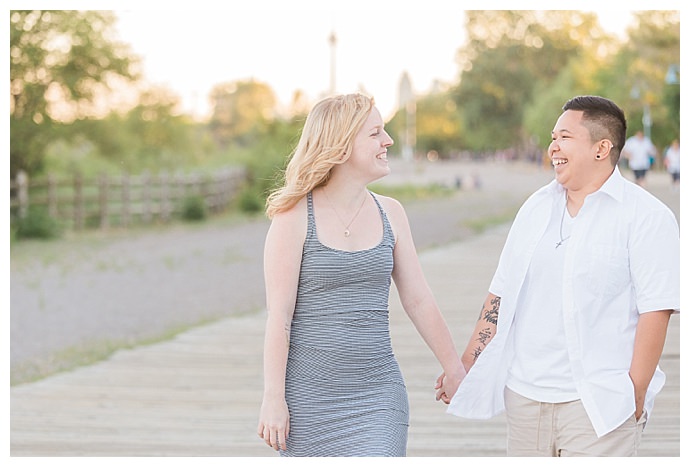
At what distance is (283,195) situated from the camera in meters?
2.62

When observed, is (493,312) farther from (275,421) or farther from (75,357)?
(75,357)

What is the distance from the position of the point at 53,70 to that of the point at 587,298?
65.9 feet

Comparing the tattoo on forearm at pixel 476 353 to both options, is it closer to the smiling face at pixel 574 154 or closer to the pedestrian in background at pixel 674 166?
the smiling face at pixel 574 154

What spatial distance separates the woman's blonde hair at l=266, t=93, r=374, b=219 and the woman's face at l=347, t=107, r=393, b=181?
0.06 feet

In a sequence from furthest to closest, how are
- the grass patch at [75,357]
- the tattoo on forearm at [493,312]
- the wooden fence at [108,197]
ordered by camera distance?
the wooden fence at [108,197] → the grass patch at [75,357] → the tattoo on forearm at [493,312]

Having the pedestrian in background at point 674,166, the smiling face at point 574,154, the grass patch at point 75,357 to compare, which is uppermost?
the smiling face at point 574,154

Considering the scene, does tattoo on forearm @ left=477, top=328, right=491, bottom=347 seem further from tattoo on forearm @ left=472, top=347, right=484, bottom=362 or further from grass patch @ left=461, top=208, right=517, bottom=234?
grass patch @ left=461, top=208, right=517, bottom=234

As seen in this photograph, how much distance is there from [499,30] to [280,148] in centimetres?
3719

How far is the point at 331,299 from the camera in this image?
262cm

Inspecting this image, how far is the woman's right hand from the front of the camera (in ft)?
8.54

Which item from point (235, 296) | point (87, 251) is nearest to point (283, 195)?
point (235, 296)

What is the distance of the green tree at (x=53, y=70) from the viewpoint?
21125mm

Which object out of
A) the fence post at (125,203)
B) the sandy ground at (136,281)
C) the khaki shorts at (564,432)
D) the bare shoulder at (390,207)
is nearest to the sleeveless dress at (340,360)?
the bare shoulder at (390,207)

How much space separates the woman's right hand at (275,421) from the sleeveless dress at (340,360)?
4cm
